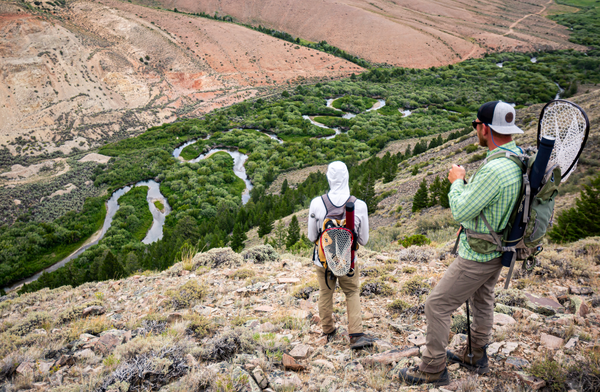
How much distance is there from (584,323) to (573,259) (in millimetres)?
2777

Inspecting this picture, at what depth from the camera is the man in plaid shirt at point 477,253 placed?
2.99 metres

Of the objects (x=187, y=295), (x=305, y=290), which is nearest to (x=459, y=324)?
(x=305, y=290)

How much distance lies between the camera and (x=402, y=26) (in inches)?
4978

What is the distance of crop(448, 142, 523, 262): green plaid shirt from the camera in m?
2.96

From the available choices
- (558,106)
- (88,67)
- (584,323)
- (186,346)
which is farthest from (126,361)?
(88,67)

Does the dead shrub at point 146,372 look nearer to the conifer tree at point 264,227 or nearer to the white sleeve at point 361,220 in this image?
the white sleeve at point 361,220

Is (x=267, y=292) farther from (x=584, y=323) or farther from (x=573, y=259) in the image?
(x=573, y=259)

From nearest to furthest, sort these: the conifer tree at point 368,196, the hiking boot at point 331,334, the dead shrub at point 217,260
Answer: the hiking boot at point 331,334 → the dead shrub at point 217,260 → the conifer tree at point 368,196

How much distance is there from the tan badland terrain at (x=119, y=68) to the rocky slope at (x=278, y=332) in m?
69.0

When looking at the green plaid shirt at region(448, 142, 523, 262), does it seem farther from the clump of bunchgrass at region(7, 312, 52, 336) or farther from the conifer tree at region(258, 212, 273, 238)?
the conifer tree at region(258, 212, 273, 238)

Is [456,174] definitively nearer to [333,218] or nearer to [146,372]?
[333,218]

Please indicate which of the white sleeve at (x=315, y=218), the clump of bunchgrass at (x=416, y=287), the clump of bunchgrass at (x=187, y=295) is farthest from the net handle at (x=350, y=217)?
the clump of bunchgrass at (x=187, y=295)

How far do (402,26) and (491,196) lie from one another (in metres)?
145

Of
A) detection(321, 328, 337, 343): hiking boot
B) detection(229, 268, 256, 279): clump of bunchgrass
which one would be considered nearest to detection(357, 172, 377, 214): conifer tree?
detection(229, 268, 256, 279): clump of bunchgrass
